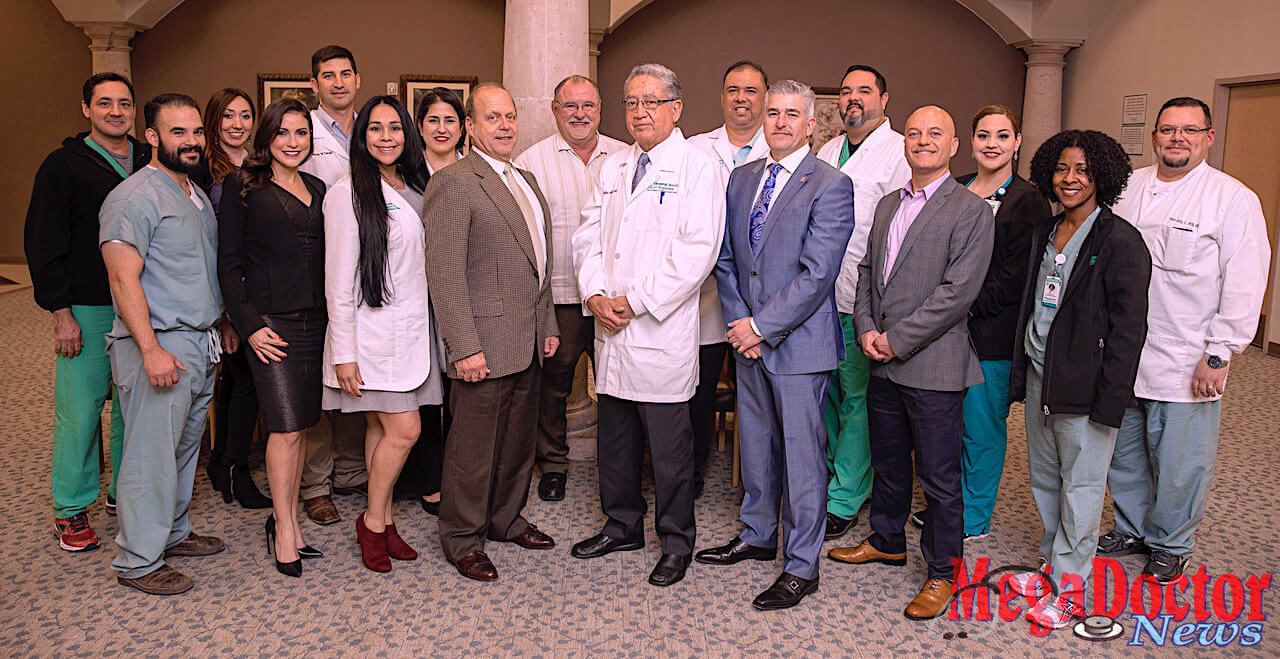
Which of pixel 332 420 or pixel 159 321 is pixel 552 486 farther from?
pixel 159 321

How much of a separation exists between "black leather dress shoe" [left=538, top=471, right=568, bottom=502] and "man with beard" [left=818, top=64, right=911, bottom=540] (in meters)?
1.23

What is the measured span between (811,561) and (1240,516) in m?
2.19

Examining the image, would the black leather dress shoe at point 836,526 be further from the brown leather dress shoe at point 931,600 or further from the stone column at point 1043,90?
the stone column at point 1043,90

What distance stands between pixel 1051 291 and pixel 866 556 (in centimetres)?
120

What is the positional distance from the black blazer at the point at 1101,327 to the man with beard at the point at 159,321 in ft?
9.64

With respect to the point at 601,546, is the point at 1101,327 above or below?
above

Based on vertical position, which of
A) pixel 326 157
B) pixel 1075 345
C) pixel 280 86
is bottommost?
pixel 1075 345

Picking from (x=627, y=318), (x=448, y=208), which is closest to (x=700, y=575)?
(x=627, y=318)

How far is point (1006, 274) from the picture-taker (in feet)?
11.1

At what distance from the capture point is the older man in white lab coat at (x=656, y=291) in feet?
10.6

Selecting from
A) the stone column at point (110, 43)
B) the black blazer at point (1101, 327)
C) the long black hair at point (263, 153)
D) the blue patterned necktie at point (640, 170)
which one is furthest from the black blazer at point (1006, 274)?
the stone column at point (110, 43)

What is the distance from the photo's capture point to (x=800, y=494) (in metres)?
3.23

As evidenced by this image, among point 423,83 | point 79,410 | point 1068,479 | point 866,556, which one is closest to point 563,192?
point 866,556

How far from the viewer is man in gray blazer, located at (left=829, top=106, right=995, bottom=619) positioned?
3000 millimetres
